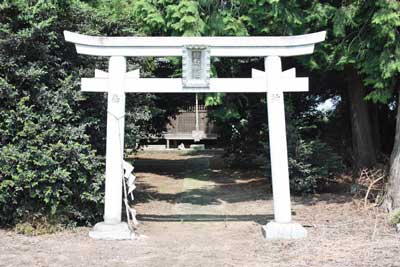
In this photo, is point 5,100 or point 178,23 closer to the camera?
point 5,100

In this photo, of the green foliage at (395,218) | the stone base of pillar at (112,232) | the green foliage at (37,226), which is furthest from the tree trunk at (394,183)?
the green foliage at (37,226)

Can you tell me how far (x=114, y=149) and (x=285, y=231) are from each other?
112 inches

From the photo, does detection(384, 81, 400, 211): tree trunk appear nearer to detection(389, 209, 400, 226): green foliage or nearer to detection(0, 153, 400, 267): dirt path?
detection(0, 153, 400, 267): dirt path

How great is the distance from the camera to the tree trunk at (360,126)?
12.3m

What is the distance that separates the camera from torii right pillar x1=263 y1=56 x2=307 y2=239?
783 cm

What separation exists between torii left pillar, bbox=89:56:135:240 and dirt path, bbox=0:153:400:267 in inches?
15.7

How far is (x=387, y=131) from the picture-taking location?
1470cm

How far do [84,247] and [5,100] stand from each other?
8.70 feet

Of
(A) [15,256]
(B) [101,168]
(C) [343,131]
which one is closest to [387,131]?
(C) [343,131]

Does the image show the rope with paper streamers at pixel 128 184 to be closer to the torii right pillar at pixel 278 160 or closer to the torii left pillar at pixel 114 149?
the torii left pillar at pixel 114 149

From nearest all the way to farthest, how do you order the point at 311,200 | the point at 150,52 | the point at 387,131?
the point at 150,52, the point at 311,200, the point at 387,131

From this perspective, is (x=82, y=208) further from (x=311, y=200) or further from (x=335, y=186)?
(x=335, y=186)

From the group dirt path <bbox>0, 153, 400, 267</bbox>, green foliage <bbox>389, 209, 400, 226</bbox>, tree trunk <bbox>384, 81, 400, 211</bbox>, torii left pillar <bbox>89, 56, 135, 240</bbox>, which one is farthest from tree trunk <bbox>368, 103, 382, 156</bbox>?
torii left pillar <bbox>89, 56, 135, 240</bbox>

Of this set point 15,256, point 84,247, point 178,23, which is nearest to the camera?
point 15,256
